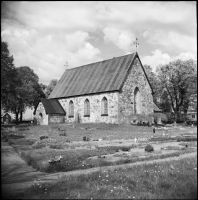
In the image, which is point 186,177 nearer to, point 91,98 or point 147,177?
point 147,177

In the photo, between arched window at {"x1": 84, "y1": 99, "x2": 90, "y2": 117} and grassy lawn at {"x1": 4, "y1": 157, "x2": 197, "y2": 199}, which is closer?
grassy lawn at {"x1": 4, "y1": 157, "x2": 197, "y2": 199}

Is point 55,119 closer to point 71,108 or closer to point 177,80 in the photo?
point 71,108

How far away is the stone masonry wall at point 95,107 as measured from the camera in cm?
3641

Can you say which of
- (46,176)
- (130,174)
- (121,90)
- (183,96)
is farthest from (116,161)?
(183,96)

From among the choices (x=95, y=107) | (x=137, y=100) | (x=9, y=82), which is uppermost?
(x=137, y=100)

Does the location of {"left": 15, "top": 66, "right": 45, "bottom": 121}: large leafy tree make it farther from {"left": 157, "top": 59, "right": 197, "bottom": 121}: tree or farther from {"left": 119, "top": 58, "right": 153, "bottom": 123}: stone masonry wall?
{"left": 157, "top": 59, "right": 197, "bottom": 121}: tree

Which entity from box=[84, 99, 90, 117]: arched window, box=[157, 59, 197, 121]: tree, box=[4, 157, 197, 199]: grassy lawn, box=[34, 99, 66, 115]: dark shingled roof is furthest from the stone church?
box=[4, 157, 197, 199]: grassy lawn

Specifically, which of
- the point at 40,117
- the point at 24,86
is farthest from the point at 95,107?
the point at 24,86

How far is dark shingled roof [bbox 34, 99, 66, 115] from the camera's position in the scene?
42125 mm

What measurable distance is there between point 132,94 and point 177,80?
15.3 metres

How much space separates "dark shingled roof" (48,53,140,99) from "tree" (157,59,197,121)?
13.9 meters

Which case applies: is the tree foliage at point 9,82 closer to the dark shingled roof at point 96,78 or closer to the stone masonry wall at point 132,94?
the stone masonry wall at point 132,94

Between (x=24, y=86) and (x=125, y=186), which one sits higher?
(x=24, y=86)

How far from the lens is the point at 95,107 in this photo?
128ft
